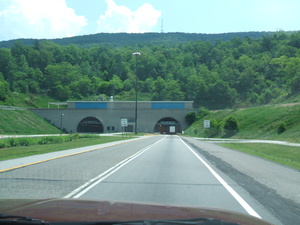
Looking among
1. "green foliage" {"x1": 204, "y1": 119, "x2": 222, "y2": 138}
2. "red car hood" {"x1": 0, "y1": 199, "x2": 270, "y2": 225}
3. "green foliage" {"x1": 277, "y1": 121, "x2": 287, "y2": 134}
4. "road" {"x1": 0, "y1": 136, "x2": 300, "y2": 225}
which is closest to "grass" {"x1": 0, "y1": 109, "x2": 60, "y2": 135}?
"green foliage" {"x1": 204, "y1": 119, "x2": 222, "y2": 138}

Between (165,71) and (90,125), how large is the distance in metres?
81.2

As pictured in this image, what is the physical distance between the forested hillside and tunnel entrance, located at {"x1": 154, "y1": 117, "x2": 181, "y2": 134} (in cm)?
1810

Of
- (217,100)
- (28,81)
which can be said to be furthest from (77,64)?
(217,100)

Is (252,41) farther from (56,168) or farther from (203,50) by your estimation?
(56,168)

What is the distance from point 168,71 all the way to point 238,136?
389 feet

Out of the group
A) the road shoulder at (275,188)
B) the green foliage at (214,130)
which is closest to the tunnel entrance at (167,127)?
the green foliage at (214,130)

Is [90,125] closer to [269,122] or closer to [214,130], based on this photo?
[214,130]

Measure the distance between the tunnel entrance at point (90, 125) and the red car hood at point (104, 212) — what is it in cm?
9922

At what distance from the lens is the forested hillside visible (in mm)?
126431

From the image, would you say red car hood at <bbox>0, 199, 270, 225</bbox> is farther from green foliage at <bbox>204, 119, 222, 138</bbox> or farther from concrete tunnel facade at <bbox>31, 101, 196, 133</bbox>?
concrete tunnel facade at <bbox>31, 101, 196, 133</bbox>

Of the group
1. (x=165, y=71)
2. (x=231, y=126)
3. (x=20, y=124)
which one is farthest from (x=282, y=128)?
(x=165, y=71)

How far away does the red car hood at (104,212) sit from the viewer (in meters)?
4.45

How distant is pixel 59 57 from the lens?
18112 centimetres

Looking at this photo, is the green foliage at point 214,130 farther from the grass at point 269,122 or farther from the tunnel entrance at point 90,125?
the tunnel entrance at point 90,125
